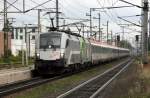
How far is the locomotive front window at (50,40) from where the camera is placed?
30.8m

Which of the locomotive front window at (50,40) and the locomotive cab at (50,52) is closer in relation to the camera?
the locomotive cab at (50,52)

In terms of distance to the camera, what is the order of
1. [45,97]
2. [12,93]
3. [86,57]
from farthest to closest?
[86,57]
[12,93]
[45,97]

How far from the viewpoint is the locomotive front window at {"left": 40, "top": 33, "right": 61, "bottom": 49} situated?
30842 mm

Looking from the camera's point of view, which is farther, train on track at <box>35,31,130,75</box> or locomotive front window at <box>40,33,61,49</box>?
locomotive front window at <box>40,33,61,49</box>

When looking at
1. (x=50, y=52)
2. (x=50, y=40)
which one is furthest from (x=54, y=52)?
(x=50, y=40)

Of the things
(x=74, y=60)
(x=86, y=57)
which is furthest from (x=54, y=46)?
(x=86, y=57)

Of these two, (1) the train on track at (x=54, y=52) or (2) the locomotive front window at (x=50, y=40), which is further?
(2) the locomotive front window at (x=50, y=40)

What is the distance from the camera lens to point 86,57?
41719 millimetres

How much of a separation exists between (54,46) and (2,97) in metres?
13.0

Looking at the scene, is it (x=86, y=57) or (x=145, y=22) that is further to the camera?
(x=86, y=57)

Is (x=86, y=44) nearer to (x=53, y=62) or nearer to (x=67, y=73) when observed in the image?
(x=67, y=73)

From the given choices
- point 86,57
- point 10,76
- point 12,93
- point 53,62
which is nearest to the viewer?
point 12,93

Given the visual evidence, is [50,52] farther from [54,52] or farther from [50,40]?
[50,40]

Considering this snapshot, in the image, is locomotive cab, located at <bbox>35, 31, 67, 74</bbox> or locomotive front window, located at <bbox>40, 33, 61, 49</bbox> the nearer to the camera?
locomotive cab, located at <bbox>35, 31, 67, 74</bbox>
